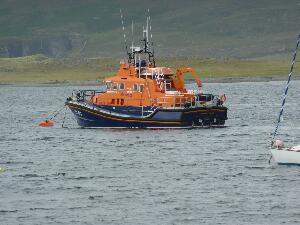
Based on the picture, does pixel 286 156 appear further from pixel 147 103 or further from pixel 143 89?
pixel 143 89

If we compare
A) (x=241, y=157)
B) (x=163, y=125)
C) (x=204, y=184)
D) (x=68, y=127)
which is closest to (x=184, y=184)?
(x=204, y=184)

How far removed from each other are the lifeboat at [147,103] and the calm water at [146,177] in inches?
33.7

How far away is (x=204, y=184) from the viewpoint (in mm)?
52312

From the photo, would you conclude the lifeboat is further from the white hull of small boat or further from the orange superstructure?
the white hull of small boat

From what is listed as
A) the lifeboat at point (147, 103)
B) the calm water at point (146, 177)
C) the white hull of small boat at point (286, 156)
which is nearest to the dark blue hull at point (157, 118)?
the lifeboat at point (147, 103)

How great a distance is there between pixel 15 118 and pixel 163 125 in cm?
2635

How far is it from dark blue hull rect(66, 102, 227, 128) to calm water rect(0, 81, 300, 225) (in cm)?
68

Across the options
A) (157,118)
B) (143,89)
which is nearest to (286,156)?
(157,118)

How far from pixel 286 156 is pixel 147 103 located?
70.7 feet

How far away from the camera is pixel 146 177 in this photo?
54.9m

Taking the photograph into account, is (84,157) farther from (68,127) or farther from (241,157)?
(68,127)

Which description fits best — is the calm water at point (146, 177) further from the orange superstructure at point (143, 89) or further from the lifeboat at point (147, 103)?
the orange superstructure at point (143, 89)

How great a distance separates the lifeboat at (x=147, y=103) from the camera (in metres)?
76.8

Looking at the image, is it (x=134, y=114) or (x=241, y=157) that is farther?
(x=134, y=114)
